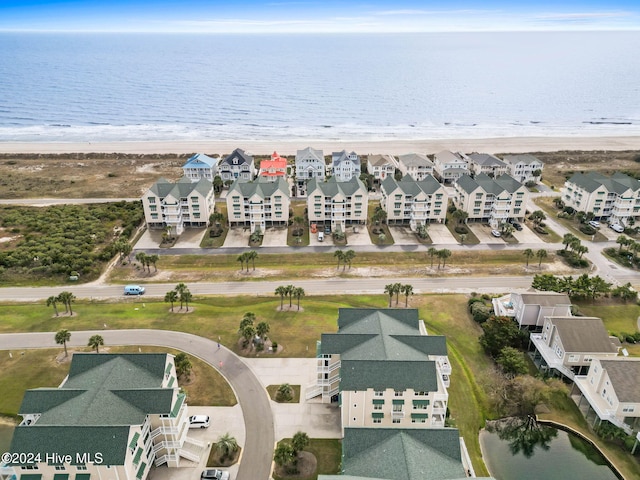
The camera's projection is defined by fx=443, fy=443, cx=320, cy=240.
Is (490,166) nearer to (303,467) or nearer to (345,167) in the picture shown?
(345,167)

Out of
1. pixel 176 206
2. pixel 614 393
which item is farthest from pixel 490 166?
pixel 614 393

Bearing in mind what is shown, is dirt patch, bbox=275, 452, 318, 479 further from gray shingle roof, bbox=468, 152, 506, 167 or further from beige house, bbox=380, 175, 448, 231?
gray shingle roof, bbox=468, 152, 506, 167

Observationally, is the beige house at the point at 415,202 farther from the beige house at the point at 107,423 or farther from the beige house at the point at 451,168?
the beige house at the point at 107,423

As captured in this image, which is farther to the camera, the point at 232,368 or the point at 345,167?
the point at 345,167

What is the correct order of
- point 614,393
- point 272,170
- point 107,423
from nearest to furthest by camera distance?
point 107,423 → point 614,393 → point 272,170

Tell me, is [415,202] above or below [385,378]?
above

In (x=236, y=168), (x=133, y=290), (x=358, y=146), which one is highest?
(x=236, y=168)

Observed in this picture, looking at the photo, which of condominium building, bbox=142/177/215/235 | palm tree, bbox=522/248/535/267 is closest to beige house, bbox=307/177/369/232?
condominium building, bbox=142/177/215/235
